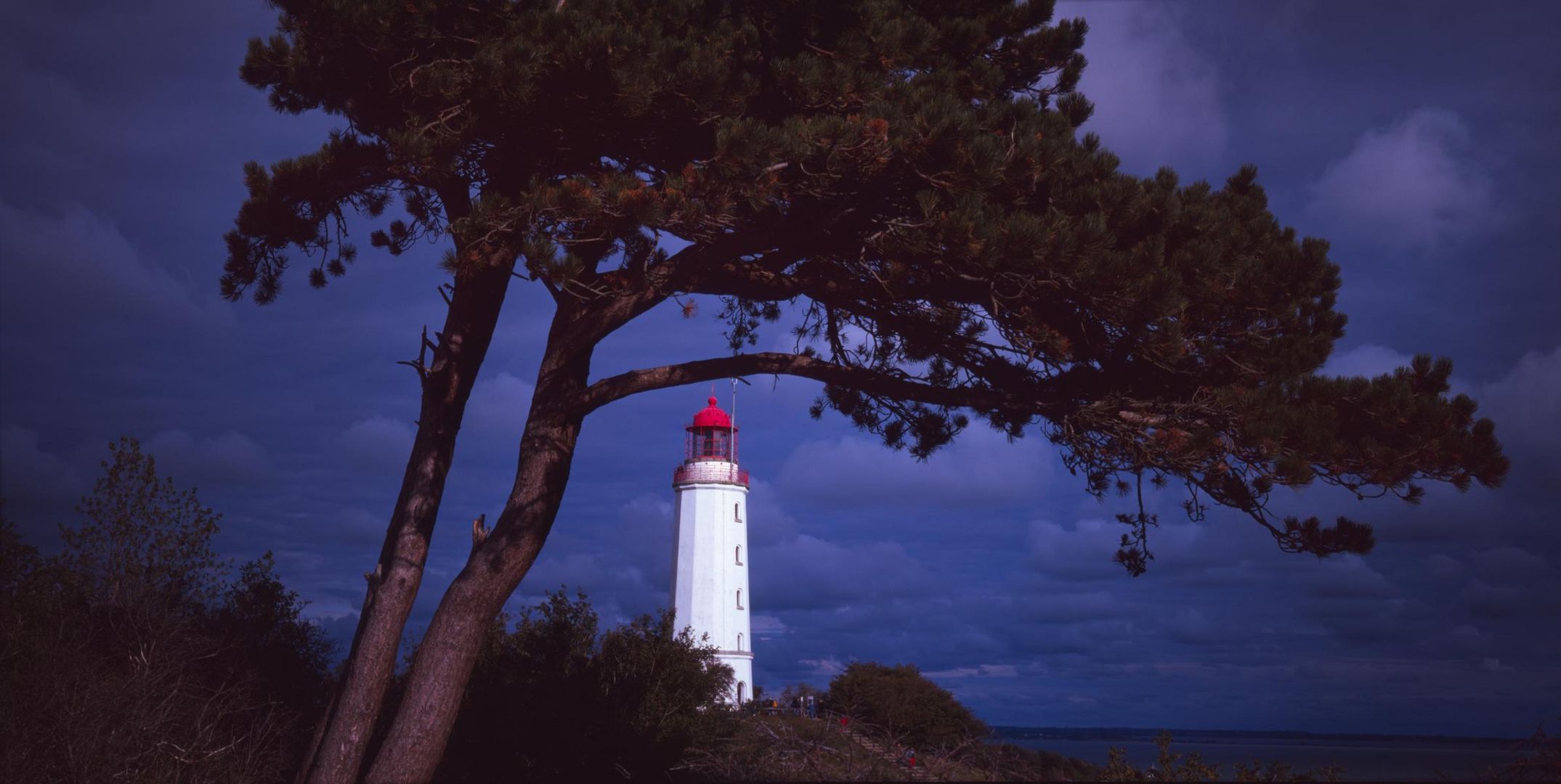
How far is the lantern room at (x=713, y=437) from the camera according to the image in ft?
97.1

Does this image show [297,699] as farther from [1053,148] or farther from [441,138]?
[1053,148]

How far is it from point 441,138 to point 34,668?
6829mm

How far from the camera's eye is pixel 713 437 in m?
29.8

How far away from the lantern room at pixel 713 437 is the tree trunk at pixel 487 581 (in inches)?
818

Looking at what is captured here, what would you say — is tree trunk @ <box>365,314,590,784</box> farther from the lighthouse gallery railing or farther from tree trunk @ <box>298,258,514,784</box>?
the lighthouse gallery railing

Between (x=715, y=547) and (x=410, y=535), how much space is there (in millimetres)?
20656

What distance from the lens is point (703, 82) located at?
7.55 metres

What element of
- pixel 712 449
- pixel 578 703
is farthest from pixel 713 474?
pixel 578 703

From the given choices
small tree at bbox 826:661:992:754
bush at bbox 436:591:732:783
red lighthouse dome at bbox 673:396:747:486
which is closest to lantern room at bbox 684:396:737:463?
red lighthouse dome at bbox 673:396:747:486

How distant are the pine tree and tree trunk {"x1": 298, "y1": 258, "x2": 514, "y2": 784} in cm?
2

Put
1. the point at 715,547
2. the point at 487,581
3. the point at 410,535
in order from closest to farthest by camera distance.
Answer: the point at 487,581, the point at 410,535, the point at 715,547

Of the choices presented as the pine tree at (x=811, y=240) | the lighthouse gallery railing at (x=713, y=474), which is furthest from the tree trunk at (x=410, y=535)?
the lighthouse gallery railing at (x=713, y=474)

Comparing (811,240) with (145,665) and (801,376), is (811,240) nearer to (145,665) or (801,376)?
(801,376)

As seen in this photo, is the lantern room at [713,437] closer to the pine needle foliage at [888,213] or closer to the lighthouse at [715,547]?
A: the lighthouse at [715,547]
